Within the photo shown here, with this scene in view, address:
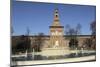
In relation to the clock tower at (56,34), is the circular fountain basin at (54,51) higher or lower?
lower

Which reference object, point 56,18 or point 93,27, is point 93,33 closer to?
point 93,27

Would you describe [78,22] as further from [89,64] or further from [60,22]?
[89,64]

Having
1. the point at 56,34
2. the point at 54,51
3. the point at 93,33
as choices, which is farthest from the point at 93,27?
the point at 54,51

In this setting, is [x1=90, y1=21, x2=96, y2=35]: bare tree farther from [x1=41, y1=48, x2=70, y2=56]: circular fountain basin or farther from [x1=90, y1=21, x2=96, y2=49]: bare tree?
[x1=41, y1=48, x2=70, y2=56]: circular fountain basin

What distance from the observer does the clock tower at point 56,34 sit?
11.0ft

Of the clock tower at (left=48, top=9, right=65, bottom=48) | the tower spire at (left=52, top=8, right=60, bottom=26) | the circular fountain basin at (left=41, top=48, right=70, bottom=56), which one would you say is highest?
the tower spire at (left=52, top=8, right=60, bottom=26)

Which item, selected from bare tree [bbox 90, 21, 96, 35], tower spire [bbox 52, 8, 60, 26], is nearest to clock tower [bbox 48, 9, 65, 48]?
tower spire [bbox 52, 8, 60, 26]

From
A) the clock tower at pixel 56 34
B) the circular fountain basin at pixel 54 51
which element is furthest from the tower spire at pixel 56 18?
the circular fountain basin at pixel 54 51

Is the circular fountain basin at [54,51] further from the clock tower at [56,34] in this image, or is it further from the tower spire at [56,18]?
the tower spire at [56,18]

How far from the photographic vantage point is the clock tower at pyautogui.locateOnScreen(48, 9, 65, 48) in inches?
132

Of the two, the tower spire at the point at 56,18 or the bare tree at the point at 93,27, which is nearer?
the tower spire at the point at 56,18

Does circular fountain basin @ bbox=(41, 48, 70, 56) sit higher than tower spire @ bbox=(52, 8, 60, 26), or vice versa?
tower spire @ bbox=(52, 8, 60, 26)

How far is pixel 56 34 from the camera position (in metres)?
3.38
